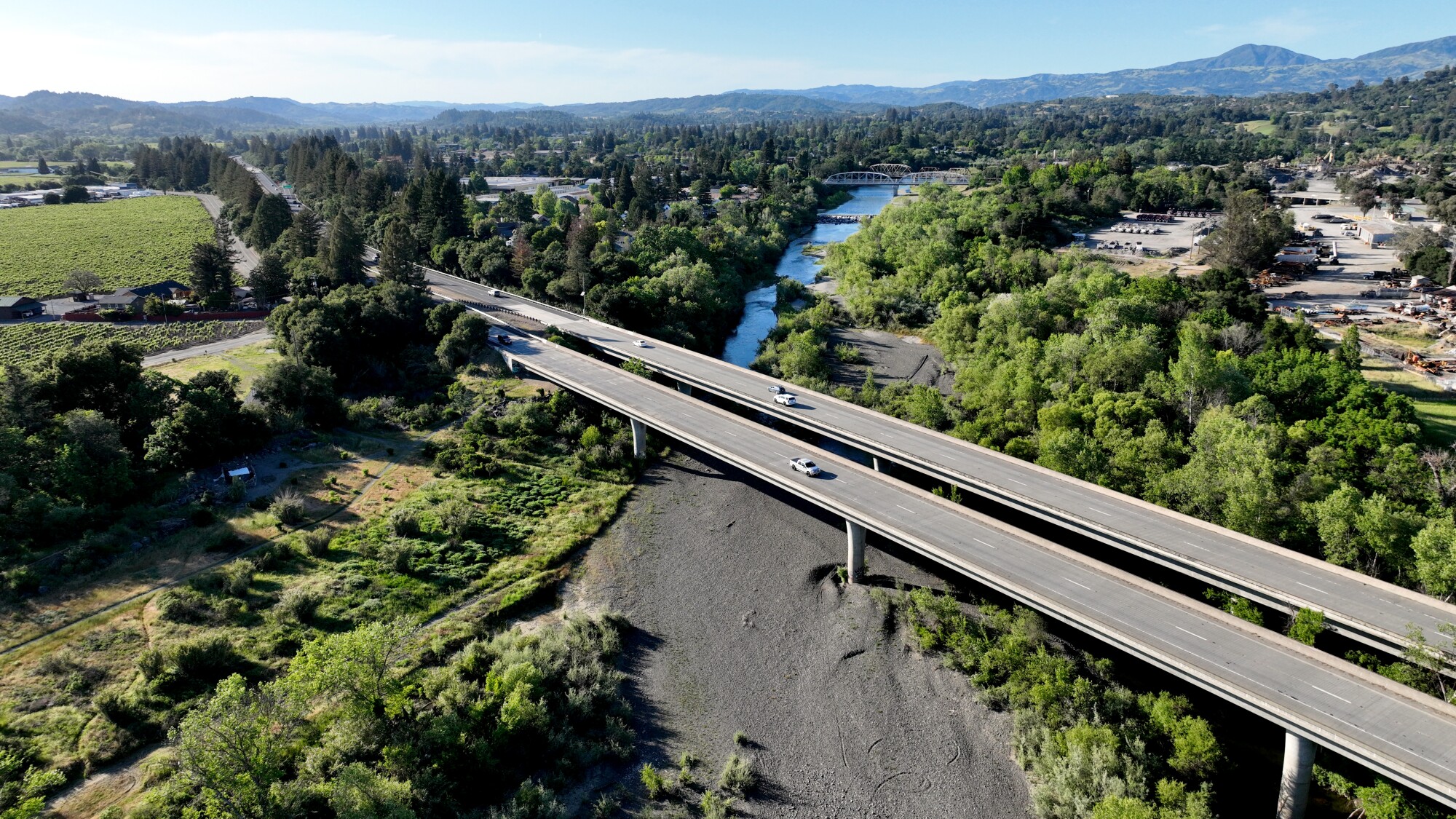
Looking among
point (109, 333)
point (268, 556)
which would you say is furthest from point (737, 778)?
point (109, 333)

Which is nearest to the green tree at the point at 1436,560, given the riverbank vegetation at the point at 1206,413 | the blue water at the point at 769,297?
the riverbank vegetation at the point at 1206,413

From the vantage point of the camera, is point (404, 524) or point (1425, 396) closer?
point (404, 524)

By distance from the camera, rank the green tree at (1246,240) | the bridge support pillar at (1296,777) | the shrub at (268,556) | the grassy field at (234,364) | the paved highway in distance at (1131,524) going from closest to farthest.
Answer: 1. the bridge support pillar at (1296,777)
2. the paved highway in distance at (1131,524)
3. the shrub at (268,556)
4. the grassy field at (234,364)
5. the green tree at (1246,240)

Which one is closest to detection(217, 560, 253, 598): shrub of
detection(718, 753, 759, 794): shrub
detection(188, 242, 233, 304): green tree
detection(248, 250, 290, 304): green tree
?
detection(718, 753, 759, 794): shrub

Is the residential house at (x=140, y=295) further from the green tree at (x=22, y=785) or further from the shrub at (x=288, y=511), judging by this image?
the green tree at (x=22, y=785)

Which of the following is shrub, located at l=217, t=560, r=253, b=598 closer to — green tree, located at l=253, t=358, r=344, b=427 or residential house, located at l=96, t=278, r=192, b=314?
green tree, located at l=253, t=358, r=344, b=427

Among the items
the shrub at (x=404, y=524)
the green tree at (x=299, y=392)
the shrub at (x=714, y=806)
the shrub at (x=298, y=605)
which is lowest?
the shrub at (x=714, y=806)

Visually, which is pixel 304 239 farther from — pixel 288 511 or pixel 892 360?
pixel 892 360
